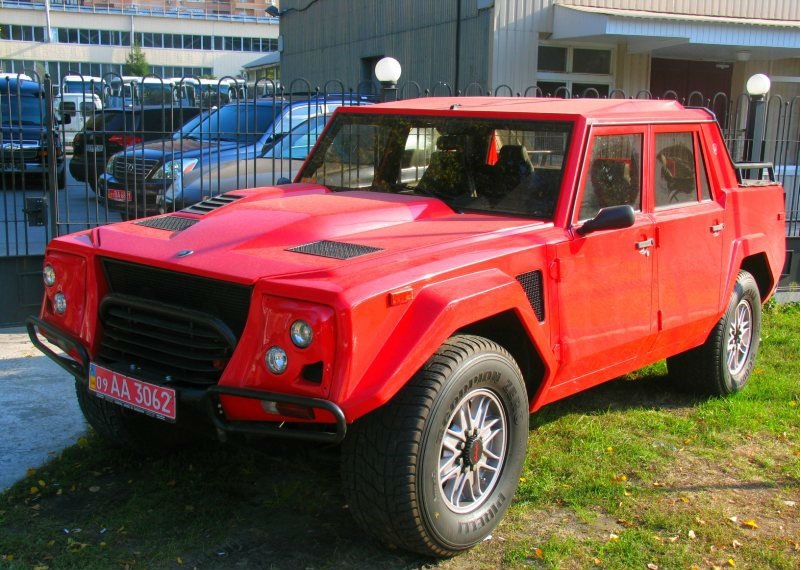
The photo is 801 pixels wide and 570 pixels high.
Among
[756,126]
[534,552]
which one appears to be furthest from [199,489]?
[756,126]

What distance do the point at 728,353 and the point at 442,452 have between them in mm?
2978

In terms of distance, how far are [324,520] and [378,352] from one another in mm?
1175

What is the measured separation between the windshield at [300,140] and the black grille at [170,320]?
5.37 metres

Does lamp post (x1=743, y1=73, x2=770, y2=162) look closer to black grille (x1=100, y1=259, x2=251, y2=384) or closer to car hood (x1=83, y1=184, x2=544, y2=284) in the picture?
car hood (x1=83, y1=184, x2=544, y2=284)

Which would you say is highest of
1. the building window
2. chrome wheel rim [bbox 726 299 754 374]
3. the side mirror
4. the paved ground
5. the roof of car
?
the building window

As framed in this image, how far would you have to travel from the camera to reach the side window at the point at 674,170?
5.09 metres

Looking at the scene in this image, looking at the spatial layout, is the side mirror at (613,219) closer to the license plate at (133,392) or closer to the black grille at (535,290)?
the black grille at (535,290)

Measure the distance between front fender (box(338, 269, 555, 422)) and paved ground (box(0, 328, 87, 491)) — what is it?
2.24 metres

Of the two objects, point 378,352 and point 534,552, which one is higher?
point 378,352

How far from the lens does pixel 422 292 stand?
11.5 ft

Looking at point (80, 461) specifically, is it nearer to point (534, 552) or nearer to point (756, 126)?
point (534, 552)

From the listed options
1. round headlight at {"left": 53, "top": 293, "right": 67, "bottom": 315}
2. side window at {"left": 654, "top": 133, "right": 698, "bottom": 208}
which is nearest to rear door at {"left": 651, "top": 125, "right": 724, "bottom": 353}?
side window at {"left": 654, "top": 133, "right": 698, "bottom": 208}

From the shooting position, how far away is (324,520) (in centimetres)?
411

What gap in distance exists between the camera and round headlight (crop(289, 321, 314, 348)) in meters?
3.27
